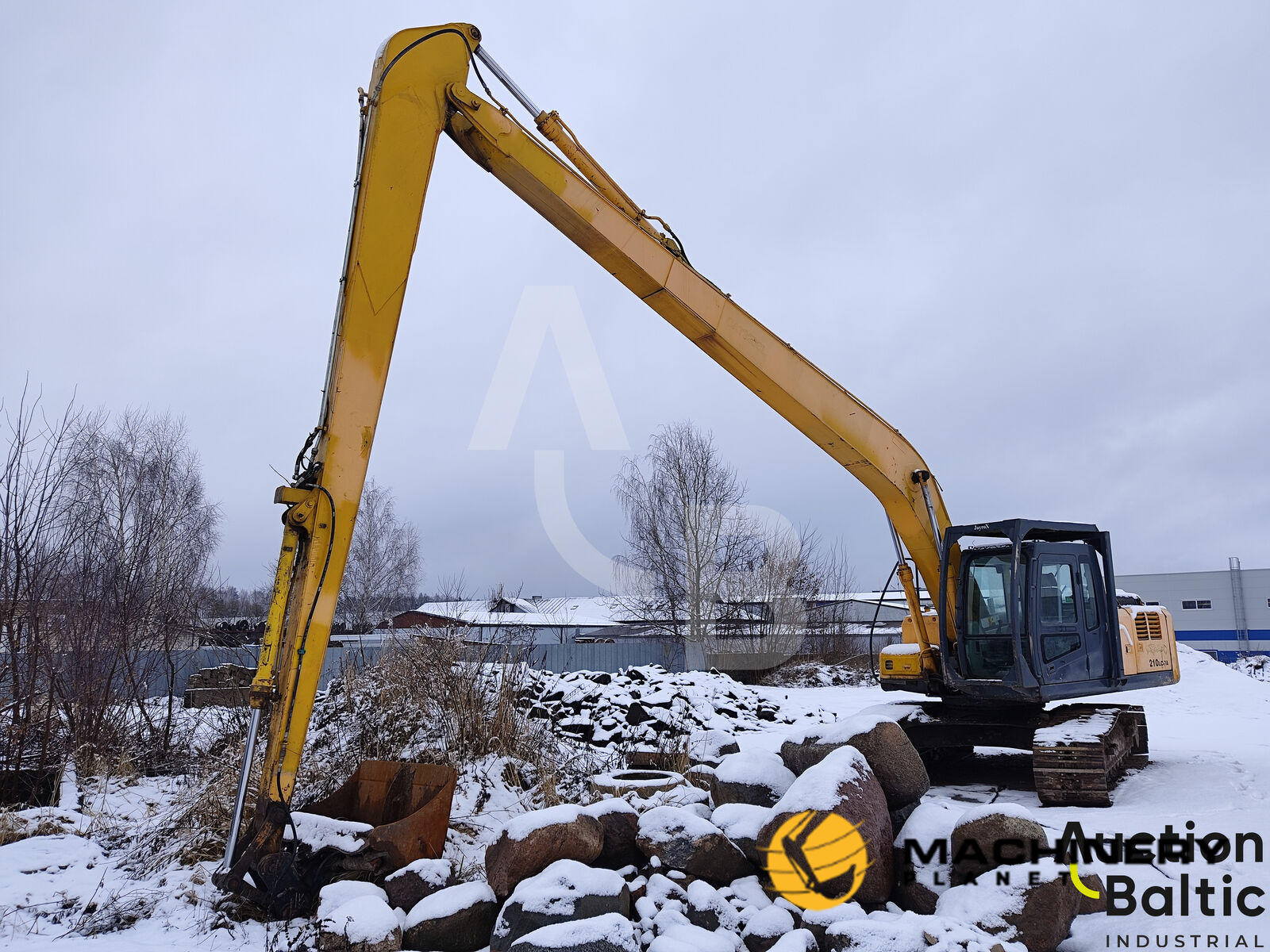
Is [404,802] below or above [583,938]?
above

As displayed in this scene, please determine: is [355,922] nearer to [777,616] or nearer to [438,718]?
[438,718]

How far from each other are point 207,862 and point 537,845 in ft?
7.58

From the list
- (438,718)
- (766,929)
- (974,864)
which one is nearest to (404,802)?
(438,718)

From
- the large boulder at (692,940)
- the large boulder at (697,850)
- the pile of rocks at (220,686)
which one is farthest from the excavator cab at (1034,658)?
the pile of rocks at (220,686)

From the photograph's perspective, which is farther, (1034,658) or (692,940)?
(1034,658)

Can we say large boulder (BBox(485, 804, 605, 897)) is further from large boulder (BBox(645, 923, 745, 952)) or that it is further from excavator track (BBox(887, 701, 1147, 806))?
excavator track (BBox(887, 701, 1147, 806))

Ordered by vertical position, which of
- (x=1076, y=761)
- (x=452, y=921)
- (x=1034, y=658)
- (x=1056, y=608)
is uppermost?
(x=1056, y=608)

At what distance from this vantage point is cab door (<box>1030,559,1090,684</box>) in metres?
7.21

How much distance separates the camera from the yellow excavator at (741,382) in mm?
4609

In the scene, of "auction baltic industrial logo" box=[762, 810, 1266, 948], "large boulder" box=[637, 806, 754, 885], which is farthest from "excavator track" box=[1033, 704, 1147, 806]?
"large boulder" box=[637, 806, 754, 885]

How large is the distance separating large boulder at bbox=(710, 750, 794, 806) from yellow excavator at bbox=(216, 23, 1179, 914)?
1.83 metres

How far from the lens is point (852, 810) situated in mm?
4539

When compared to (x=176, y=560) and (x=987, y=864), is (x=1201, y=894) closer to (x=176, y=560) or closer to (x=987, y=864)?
(x=987, y=864)

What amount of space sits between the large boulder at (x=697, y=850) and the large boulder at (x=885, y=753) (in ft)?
3.69
